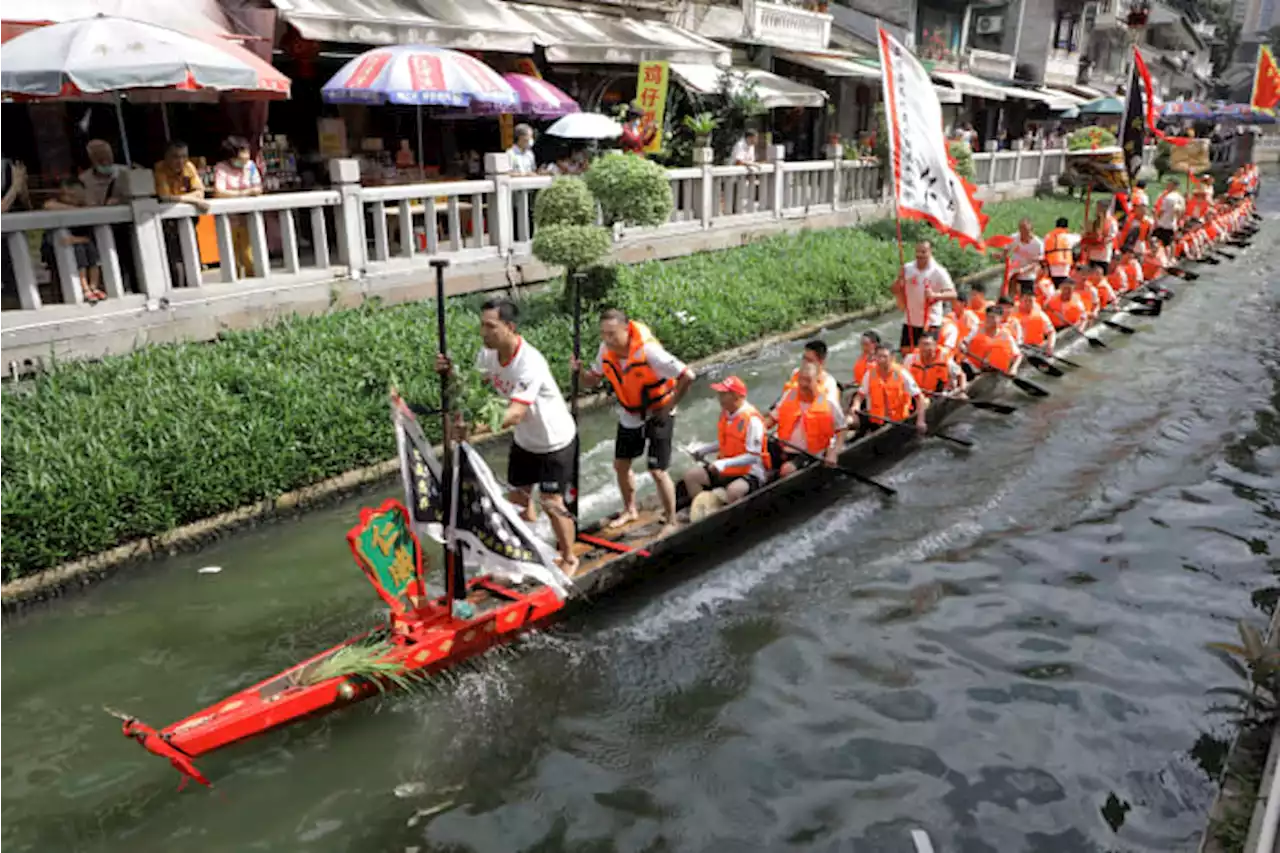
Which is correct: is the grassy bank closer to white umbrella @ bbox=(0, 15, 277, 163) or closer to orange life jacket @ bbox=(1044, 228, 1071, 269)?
white umbrella @ bbox=(0, 15, 277, 163)

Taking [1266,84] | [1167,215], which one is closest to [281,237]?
[1167,215]

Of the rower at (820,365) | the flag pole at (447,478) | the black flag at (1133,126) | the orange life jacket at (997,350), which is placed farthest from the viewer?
the black flag at (1133,126)

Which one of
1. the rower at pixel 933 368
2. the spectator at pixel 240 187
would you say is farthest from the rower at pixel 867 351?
the spectator at pixel 240 187

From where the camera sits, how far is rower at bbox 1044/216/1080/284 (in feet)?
58.3

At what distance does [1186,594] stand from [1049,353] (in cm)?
666

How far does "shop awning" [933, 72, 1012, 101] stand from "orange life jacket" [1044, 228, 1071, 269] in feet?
36.3

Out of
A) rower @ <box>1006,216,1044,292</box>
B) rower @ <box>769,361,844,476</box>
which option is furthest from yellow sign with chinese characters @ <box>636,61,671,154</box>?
rower @ <box>769,361,844,476</box>

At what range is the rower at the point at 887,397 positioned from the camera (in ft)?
34.1

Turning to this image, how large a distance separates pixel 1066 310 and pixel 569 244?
8.73 meters

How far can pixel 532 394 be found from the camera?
6.51 meters

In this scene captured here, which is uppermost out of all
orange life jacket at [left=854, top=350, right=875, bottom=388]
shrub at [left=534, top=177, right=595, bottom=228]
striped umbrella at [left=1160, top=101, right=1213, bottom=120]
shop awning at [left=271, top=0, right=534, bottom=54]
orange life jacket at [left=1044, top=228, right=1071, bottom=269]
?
shop awning at [left=271, top=0, right=534, bottom=54]

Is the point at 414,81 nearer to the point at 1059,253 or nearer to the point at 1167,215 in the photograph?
the point at 1059,253

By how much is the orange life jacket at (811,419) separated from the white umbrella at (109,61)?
597 cm

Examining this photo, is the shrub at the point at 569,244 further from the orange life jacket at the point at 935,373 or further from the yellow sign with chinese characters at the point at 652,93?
the yellow sign with chinese characters at the point at 652,93
